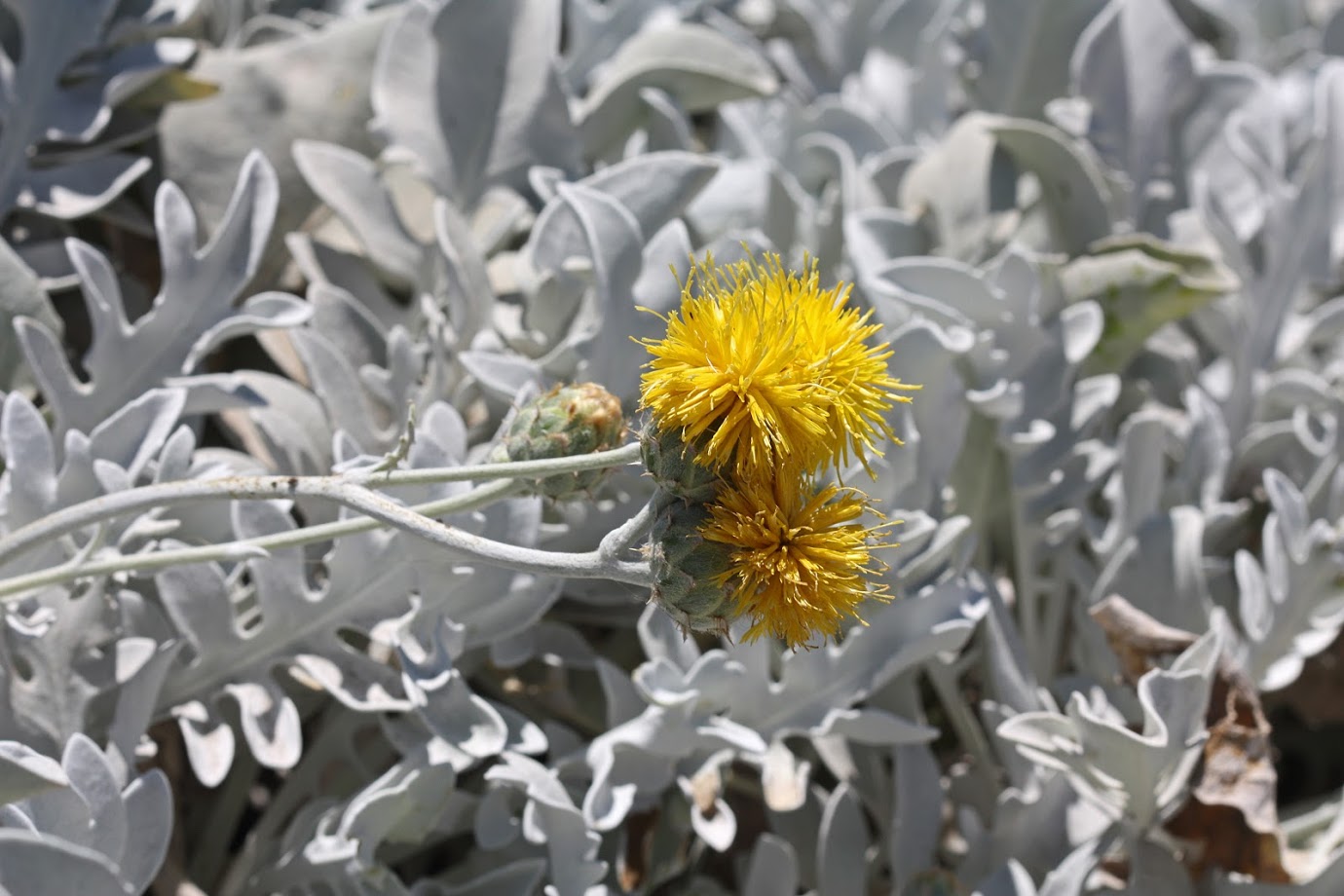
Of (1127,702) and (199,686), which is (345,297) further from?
(1127,702)

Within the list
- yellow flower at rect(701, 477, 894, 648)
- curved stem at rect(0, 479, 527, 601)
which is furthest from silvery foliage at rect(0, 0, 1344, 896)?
yellow flower at rect(701, 477, 894, 648)

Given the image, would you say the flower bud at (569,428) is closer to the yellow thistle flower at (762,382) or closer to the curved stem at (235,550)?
the curved stem at (235,550)

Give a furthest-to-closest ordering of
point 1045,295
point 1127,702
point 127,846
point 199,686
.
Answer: point 1045,295, point 1127,702, point 199,686, point 127,846

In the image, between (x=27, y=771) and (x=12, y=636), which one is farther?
(x=12, y=636)

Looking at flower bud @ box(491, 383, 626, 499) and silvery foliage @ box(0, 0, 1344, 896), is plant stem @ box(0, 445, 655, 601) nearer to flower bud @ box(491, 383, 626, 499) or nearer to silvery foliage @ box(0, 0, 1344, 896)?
flower bud @ box(491, 383, 626, 499)

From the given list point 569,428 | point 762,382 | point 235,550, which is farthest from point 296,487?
point 762,382

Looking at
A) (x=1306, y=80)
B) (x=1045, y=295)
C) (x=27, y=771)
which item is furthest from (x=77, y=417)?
(x=1306, y=80)

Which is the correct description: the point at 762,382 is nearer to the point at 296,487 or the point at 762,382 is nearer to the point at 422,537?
the point at 422,537
